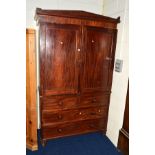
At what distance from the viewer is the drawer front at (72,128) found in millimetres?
2191

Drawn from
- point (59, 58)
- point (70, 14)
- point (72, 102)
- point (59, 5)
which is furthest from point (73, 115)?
point (59, 5)

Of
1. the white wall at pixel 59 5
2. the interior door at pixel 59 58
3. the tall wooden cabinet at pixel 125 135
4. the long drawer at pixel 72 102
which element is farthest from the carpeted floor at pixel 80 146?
the white wall at pixel 59 5

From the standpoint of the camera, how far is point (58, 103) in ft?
7.07

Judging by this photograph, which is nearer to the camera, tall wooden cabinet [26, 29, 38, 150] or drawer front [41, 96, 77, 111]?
tall wooden cabinet [26, 29, 38, 150]

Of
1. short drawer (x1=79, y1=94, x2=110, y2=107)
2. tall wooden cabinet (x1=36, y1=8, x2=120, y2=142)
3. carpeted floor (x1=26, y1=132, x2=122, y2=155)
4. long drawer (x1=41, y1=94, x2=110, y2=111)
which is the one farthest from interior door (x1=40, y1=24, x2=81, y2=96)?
carpeted floor (x1=26, y1=132, x2=122, y2=155)

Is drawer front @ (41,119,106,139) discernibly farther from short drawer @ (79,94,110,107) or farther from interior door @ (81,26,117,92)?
interior door @ (81,26,117,92)

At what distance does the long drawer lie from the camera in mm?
2105

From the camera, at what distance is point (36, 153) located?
2.07m

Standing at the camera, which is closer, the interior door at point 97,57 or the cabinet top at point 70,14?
the cabinet top at point 70,14

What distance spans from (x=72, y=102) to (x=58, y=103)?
8.5 inches

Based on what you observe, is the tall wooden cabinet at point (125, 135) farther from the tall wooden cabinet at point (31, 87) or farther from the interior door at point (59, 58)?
the tall wooden cabinet at point (31, 87)

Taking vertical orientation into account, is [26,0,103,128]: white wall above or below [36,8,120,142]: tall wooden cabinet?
above

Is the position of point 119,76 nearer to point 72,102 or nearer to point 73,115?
point 72,102

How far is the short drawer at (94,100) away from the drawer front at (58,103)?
13 cm
